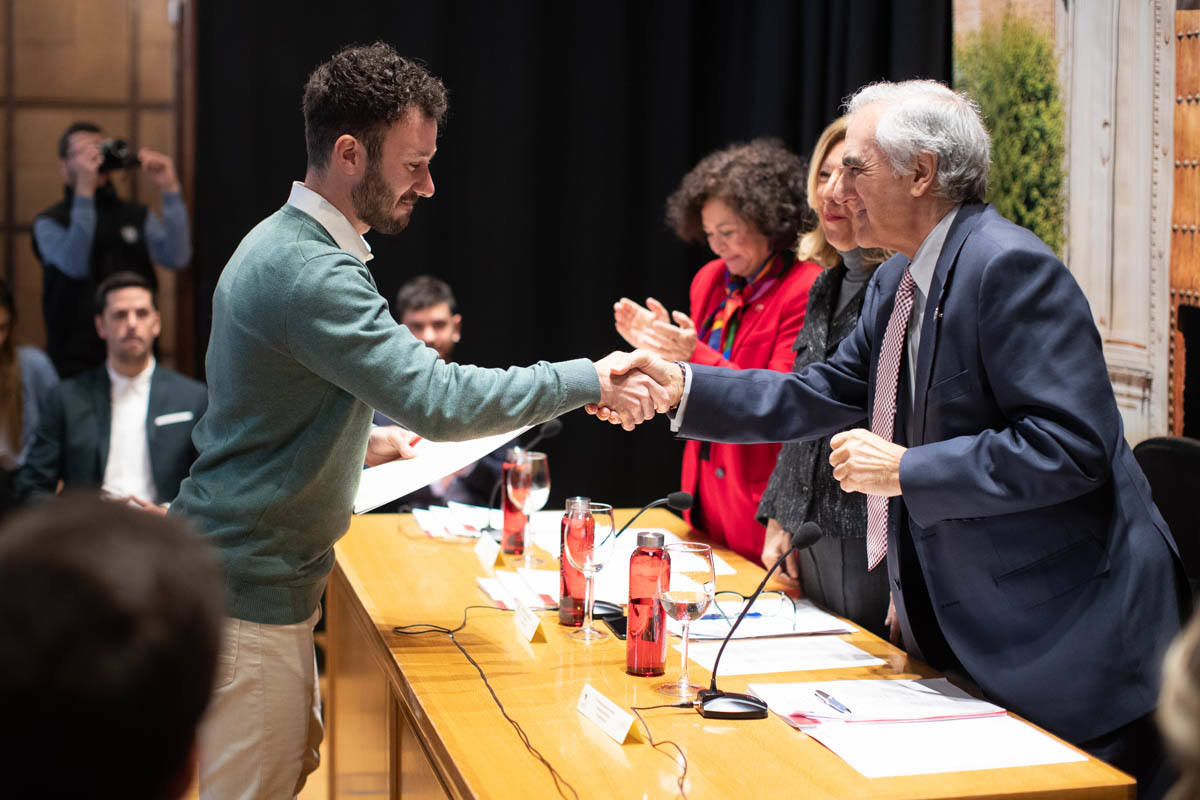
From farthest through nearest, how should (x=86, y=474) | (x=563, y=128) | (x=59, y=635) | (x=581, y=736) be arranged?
(x=563, y=128)
(x=86, y=474)
(x=581, y=736)
(x=59, y=635)

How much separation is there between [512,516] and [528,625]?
0.62 meters

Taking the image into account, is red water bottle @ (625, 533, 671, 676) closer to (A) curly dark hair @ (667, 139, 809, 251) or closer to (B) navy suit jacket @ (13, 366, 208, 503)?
(A) curly dark hair @ (667, 139, 809, 251)

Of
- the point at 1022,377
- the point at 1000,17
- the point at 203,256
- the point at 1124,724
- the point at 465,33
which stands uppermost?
the point at 465,33

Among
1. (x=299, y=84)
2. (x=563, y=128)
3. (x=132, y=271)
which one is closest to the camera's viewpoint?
(x=132, y=271)

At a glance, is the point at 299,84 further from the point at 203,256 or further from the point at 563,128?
the point at 563,128

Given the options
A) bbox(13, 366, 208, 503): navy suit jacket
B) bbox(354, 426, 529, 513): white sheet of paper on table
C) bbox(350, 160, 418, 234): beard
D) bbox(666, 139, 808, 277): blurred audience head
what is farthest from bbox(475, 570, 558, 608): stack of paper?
bbox(13, 366, 208, 503): navy suit jacket

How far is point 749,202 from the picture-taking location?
10.4ft

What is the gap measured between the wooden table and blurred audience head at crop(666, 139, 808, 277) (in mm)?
873

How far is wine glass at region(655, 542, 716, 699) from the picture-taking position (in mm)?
1756

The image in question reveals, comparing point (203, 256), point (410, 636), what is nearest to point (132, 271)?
point (203, 256)

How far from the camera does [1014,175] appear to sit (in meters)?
3.18

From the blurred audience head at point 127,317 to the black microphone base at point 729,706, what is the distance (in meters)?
2.92

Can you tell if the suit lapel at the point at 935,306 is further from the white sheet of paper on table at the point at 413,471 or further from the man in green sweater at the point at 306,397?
the white sheet of paper on table at the point at 413,471

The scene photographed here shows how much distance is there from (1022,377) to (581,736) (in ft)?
2.69
